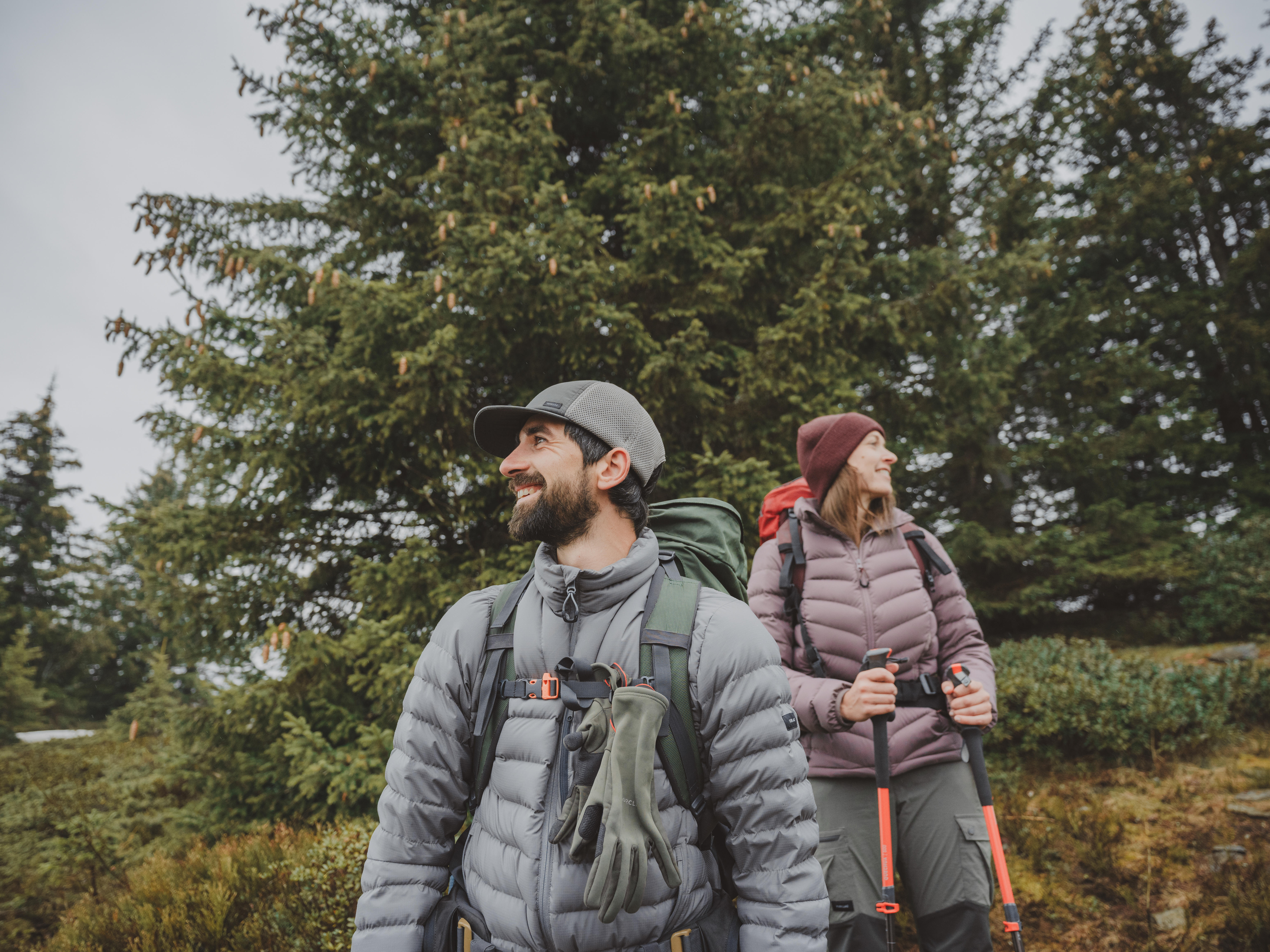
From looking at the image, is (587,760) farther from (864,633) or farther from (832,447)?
(832,447)

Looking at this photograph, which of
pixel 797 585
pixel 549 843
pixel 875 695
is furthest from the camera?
pixel 797 585

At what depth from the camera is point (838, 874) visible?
240 cm

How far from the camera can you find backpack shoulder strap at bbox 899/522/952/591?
2750 mm

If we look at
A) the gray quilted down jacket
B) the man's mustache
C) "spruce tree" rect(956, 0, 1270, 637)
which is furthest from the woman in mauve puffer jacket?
"spruce tree" rect(956, 0, 1270, 637)

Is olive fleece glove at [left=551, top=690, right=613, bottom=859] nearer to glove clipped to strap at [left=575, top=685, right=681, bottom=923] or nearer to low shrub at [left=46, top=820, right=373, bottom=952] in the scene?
glove clipped to strap at [left=575, top=685, right=681, bottom=923]

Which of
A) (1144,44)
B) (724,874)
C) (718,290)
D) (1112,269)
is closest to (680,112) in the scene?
→ (718,290)

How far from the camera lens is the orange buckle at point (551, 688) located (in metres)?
1.59

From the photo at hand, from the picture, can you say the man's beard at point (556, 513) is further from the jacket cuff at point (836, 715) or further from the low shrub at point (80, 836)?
the low shrub at point (80, 836)

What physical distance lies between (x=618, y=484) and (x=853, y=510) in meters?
1.34

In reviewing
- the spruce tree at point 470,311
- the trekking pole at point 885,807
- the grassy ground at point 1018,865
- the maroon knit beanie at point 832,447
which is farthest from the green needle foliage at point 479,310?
the trekking pole at point 885,807

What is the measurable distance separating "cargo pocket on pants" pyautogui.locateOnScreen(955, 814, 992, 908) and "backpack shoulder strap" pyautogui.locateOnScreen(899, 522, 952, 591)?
91 centimetres

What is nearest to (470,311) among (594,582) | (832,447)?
(832,447)

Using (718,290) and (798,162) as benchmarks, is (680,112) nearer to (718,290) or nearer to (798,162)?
(798,162)

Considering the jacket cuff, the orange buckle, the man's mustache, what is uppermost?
the man's mustache
